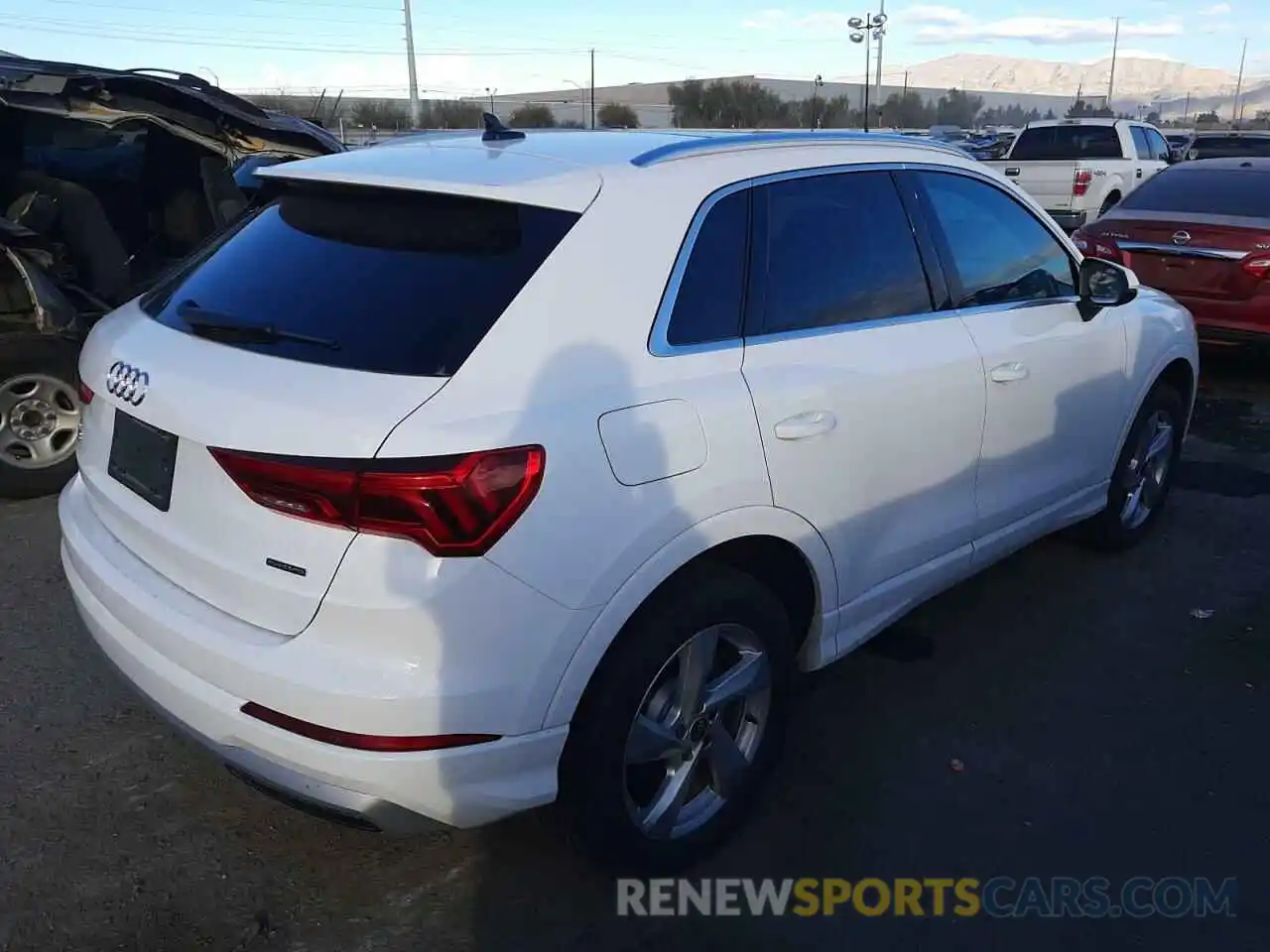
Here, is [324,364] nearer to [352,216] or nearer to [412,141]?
[352,216]

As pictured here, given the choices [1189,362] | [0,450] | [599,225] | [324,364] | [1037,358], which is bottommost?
[0,450]

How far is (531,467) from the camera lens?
7.34 ft

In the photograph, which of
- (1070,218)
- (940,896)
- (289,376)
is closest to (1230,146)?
(1070,218)

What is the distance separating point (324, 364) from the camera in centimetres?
237

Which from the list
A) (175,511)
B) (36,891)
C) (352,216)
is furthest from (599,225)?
(36,891)

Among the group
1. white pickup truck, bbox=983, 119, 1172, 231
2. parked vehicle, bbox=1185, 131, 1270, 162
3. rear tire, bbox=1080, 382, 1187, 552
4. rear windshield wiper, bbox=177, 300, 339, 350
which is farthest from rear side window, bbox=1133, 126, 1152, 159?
rear windshield wiper, bbox=177, 300, 339, 350

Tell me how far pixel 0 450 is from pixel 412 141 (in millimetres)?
3177

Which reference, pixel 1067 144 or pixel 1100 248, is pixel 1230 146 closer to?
pixel 1067 144

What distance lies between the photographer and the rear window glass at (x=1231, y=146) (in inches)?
785

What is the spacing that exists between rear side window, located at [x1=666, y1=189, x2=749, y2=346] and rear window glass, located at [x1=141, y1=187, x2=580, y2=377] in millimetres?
353

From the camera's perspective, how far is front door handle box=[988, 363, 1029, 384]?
3625 millimetres

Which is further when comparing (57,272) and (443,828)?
(57,272)

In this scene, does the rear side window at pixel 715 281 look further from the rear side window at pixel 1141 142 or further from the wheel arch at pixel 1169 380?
the rear side window at pixel 1141 142

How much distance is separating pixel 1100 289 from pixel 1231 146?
19.7 meters
